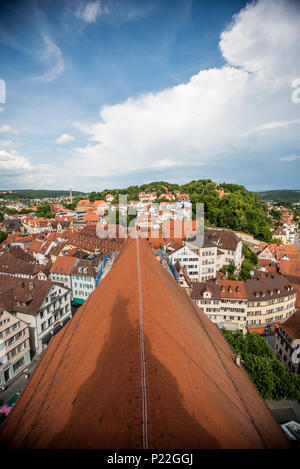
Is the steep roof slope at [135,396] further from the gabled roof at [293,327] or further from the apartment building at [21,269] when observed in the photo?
the apartment building at [21,269]

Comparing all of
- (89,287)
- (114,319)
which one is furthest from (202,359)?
(89,287)

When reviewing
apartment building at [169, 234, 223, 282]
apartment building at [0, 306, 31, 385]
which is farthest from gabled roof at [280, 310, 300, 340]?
apartment building at [0, 306, 31, 385]

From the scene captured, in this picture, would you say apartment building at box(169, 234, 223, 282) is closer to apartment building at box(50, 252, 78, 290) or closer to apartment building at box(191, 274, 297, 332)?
apartment building at box(191, 274, 297, 332)

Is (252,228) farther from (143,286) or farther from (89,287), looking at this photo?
(143,286)

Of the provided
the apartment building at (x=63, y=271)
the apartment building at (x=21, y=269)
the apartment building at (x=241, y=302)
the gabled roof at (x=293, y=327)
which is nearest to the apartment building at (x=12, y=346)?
the apartment building at (x=63, y=271)

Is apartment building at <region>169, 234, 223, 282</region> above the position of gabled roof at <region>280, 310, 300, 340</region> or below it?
above

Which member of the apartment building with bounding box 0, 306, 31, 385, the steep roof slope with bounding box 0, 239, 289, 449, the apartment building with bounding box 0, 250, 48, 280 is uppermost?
the steep roof slope with bounding box 0, 239, 289, 449
